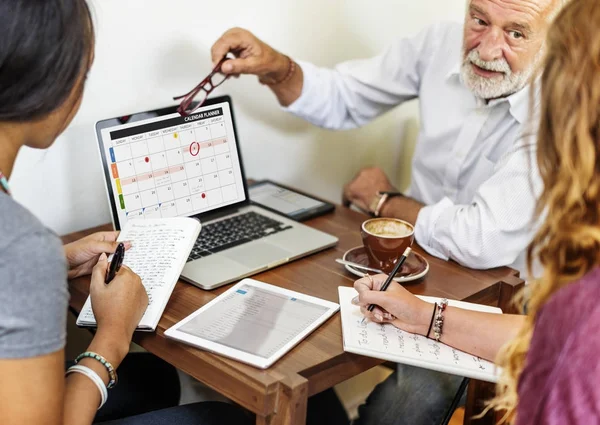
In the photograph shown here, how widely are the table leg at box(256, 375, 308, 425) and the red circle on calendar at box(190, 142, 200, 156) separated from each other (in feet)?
1.92

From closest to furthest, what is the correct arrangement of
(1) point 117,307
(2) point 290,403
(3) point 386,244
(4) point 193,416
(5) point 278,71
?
(2) point 290,403
(1) point 117,307
(4) point 193,416
(3) point 386,244
(5) point 278,71

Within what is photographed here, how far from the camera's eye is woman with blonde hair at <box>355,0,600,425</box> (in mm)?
680

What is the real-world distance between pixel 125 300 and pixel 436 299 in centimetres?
48

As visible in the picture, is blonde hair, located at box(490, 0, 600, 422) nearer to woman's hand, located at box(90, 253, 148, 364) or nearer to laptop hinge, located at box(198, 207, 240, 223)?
woman's hand, located at box(90, 253, 148, 364)

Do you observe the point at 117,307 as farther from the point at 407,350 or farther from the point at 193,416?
the point at 407,350

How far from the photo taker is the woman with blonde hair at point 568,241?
0.68 metres

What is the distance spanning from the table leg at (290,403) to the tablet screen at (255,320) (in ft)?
0.22

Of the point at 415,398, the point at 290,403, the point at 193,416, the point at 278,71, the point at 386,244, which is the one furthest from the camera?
the point at 278,71

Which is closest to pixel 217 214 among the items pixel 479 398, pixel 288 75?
pixel 288 75

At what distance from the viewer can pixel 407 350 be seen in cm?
102

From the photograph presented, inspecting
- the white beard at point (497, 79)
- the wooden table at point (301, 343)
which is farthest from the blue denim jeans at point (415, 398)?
the white beard at point (497, 79)

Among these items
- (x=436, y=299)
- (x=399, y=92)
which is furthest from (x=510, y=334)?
(x=399, y=92)

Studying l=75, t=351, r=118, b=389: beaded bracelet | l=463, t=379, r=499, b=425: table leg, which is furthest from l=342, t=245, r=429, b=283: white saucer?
l=75, t=351, r=118, b=389: beaded bracelet

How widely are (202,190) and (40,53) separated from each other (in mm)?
606
